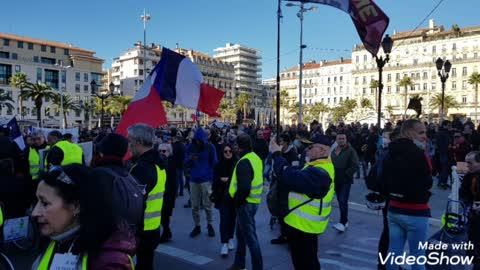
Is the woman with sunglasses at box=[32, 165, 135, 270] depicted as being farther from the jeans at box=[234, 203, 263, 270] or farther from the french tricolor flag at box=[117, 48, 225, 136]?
the french tricolor flag at box=[117, 48, 225, 136]

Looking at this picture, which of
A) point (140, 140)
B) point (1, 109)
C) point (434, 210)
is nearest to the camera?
point (140, 140)

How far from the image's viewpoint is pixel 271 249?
6.30m

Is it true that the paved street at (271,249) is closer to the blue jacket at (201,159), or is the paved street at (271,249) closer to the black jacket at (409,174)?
the blue jacket at (201,159)

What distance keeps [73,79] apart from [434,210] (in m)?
87.2

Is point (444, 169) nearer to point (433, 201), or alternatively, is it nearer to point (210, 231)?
point (433, 201)

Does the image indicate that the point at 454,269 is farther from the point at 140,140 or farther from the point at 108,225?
the point at 108,225

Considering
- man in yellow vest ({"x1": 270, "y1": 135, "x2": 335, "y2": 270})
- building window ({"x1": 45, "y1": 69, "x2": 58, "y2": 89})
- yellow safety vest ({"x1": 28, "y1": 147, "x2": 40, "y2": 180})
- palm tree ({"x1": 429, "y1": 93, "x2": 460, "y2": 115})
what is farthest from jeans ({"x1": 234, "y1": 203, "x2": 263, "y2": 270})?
building window ({"x1": 45, "y1": 69, "x2": 58, "y2": 89})

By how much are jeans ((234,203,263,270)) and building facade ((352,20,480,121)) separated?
7936cm

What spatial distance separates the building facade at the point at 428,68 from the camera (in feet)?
269

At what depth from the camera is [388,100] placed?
9431 centimetres

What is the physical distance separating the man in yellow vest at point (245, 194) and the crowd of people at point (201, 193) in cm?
1

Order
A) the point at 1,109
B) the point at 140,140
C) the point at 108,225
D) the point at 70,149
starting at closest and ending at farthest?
the point at 108,225 < the point at 140,140 < the point at 70,149 < the point at 1,109

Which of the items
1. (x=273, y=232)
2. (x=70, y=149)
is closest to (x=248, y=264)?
(x=273, y=232)

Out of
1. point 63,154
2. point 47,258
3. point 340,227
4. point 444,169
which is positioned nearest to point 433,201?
point 444,169
